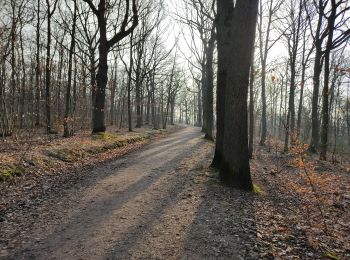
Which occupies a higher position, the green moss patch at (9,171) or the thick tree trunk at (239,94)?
the thick tree trunk at (239,94)

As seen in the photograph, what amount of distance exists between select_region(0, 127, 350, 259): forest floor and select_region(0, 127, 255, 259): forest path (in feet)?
0.05

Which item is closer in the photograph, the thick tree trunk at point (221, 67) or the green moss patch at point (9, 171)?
the green moss patch at point (9, 171)

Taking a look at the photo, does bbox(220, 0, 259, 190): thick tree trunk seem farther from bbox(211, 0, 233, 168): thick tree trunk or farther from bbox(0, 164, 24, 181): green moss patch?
bbox(0, 164, 24, 181): green moss patch

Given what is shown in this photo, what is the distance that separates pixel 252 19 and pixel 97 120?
37.6 ft

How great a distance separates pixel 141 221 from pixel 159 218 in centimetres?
39

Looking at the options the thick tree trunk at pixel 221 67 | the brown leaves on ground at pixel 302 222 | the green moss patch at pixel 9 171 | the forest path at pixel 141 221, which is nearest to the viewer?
the forest path at pixel 141 221

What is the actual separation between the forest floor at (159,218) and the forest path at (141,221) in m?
0.02

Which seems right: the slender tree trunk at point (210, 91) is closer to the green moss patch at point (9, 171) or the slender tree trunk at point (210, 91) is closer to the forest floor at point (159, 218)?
the forest floor at point (159, 218)

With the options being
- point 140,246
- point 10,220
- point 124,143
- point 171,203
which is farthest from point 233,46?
point 124,143

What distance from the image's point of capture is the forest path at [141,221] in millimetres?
4938

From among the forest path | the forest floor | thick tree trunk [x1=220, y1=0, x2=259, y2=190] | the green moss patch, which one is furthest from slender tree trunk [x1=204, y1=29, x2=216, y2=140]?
the green moss patch

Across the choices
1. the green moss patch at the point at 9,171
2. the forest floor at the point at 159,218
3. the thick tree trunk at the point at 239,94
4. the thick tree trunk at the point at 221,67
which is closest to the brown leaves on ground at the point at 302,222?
the forest floor at the point at 159,218

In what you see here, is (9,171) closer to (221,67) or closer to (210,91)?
(221,67)

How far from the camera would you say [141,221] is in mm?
6129
